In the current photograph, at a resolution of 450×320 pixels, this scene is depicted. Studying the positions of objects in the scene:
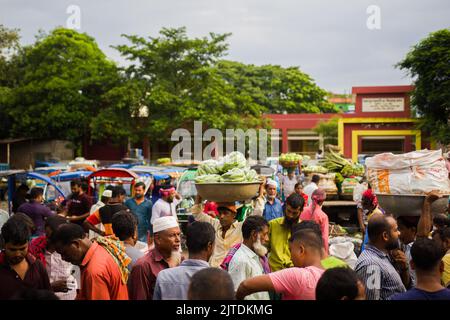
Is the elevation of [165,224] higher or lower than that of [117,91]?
lower

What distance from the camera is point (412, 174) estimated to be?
506 cm

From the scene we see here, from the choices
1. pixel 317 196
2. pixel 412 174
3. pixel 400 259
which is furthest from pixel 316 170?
pixel 400 259

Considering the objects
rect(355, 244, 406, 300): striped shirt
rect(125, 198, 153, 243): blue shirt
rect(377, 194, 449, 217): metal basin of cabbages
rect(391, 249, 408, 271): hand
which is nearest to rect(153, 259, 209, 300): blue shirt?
rect(355, 244, 406, 300): striped shirt

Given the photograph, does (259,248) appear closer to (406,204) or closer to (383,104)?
(406,204)

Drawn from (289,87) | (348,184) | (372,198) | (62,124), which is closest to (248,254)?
(372,198)

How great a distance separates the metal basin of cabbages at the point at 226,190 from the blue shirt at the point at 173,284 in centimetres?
194

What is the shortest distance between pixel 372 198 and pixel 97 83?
2736cm

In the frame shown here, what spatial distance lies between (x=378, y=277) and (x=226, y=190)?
7.09ft

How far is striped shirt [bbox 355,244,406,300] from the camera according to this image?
4.04 metres

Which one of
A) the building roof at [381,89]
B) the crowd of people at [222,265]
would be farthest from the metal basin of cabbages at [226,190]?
the building roof at [381,89]

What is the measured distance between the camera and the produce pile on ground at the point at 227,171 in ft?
19.4

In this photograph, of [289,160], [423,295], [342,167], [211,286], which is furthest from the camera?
[289,160]

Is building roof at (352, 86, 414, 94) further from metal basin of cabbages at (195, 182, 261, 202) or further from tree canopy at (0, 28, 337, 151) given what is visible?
metal basin of cabbages at (195, 182, 261, 202)

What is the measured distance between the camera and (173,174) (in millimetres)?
16828
